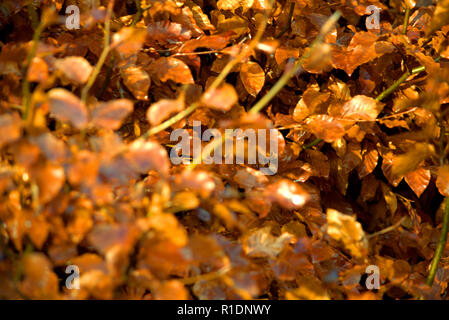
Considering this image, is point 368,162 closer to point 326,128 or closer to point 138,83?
point 326,128

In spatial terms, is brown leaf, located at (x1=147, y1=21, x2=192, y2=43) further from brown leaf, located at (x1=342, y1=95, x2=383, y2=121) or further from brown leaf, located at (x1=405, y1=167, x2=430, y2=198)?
brown leaf, located at (x1=405, y1=167, x2=430, y2=198)

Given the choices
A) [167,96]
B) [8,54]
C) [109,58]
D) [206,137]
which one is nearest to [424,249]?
[206,137]

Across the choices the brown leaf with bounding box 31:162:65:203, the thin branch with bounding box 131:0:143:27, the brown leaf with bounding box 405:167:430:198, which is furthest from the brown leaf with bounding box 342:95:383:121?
the brown leaf with bounding box 31:162:65:203

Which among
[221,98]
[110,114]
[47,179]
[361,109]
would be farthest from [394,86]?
[47,179]

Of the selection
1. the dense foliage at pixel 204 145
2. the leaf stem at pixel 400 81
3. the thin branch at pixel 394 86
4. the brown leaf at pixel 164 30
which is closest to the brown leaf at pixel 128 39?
the dense foliage at pixel 204 145

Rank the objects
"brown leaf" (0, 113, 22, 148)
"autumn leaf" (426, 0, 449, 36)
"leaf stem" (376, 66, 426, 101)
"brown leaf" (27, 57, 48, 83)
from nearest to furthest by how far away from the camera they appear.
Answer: "brown leaf" (0, 113, 22, 148) → "brown leaf" (27, 57, 48, 83) → "autumn leaf" (426, 0, 449, 36) → "leaf stem" (376, 66, 426, 101)

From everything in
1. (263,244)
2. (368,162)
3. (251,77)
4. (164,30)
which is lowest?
(368,162)
